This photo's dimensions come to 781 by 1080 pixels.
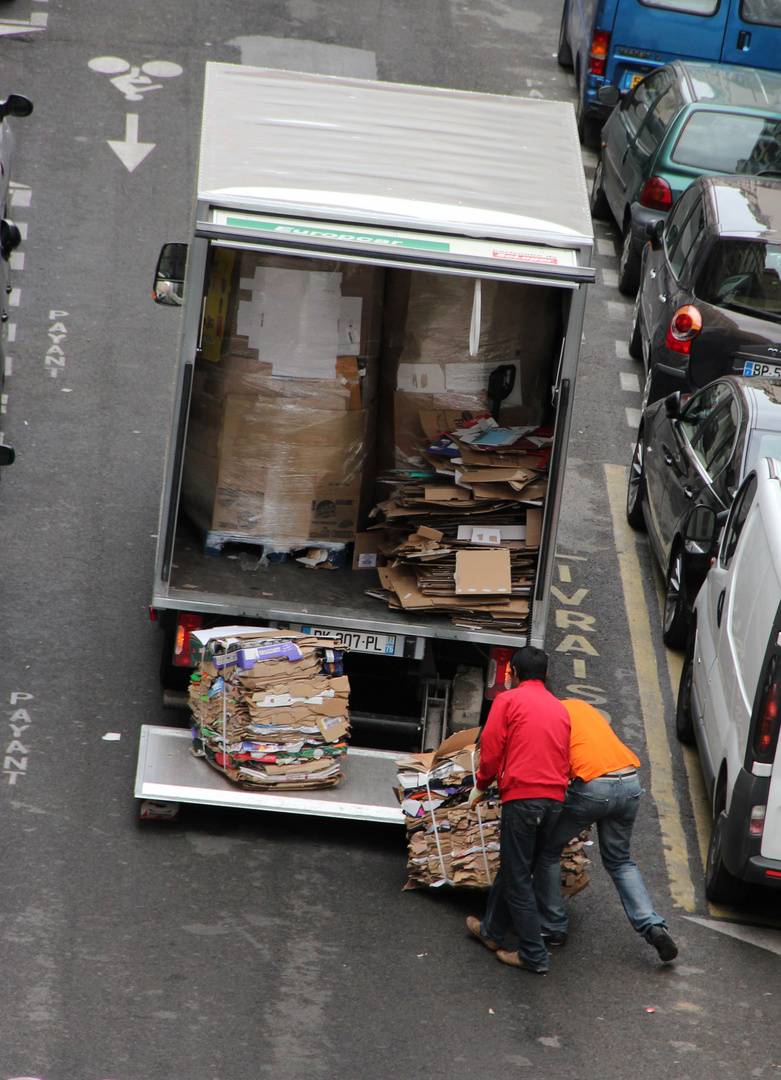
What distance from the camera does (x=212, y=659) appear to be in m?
7.71

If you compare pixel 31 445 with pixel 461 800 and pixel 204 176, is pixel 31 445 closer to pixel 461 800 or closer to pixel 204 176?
pixel 204 176

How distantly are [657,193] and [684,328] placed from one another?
3.06m

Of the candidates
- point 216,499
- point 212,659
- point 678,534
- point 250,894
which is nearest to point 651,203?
point 678,534

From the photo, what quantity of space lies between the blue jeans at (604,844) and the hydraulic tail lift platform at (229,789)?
0.90 metres

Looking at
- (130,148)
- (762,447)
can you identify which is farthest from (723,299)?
(130,148)

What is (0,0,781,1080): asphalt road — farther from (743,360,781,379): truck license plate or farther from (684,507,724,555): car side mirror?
(743,360,781,379): truck license plate

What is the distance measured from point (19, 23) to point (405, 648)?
14.3 meters

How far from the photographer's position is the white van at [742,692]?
6895mm

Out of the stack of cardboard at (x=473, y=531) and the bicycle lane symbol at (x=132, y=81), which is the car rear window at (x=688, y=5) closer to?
→ the bicycle lane symbol at (x=132, y=81)

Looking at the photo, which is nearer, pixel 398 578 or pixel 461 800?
pixel 461 800

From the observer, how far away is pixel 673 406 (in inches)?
429

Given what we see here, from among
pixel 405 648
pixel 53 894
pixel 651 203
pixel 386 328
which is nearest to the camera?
pixel 53 894

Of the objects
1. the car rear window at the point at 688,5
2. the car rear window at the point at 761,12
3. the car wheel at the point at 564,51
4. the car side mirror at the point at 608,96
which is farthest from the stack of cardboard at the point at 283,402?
the car wheel at the point at 564,51

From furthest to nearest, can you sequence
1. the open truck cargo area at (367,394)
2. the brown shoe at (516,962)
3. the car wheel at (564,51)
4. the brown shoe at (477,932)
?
the car wheel at (564,51) → the open truck cargo area at (367,394) → the brown shoe at (477,932) → the brown shoe at (516,962)
